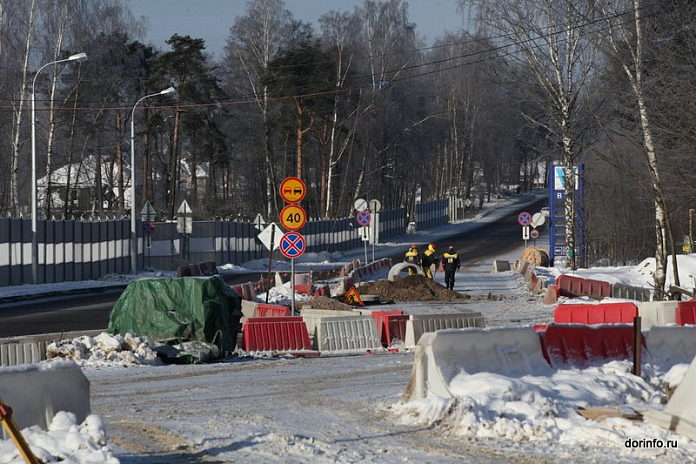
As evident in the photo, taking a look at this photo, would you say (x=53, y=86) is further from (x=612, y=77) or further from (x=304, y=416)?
(x=304, y=416)

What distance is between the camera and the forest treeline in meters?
28.7

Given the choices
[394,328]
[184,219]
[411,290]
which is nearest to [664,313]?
[394,328]

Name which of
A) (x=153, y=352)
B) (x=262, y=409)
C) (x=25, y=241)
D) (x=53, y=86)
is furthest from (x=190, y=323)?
(x=53, y=86)

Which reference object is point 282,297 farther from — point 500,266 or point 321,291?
point 500,266

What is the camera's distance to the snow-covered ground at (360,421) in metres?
8.77

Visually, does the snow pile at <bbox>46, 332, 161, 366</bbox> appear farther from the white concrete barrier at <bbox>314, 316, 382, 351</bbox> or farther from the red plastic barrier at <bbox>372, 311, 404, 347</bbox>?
the red plastic barrier at <bbox>372, 311, 404, 347</bbox>

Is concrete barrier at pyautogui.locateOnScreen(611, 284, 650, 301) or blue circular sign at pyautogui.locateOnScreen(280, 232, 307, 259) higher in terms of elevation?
blue circular sign at pyautogui.locateOnScreen(280, 232, 307, 259)

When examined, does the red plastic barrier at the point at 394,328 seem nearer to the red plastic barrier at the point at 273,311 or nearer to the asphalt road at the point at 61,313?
the red plastic barrier at the point at 273,311

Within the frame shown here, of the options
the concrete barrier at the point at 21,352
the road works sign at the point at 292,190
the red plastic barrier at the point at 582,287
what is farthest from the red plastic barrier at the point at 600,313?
the red plastic barrier at the point at 582,287

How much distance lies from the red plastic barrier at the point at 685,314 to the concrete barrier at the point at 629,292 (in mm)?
11460

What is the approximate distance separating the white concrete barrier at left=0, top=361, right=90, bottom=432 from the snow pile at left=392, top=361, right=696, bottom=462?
3240 millimetres

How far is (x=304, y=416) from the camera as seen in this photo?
10.9 meters

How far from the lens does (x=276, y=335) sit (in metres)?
19.5

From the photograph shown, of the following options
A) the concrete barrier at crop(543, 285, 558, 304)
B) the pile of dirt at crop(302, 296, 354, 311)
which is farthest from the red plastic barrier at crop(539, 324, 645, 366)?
the concrete barrier at crop(543, 285, 558, 304)
